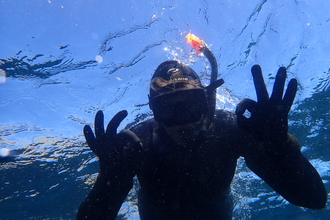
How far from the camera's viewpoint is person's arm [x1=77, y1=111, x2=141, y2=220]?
2584mm

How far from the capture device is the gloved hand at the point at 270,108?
228 cm

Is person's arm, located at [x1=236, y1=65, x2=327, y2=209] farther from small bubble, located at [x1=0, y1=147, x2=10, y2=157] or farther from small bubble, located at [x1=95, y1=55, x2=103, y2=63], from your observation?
small bubble, located at [x1=0, y1=147, x2=10, y2=157]

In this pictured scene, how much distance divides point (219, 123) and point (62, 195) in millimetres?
16971

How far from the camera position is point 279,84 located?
2.29 meters

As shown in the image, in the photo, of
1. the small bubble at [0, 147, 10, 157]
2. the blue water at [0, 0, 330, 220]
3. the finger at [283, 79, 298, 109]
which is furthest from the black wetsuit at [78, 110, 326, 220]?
the small bubble at [0, 147, 10, 157]

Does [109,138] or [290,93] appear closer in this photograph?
[290,93]

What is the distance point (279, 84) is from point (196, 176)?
6.06ft

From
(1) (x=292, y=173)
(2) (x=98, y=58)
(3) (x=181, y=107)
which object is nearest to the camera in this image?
(1) (x=292, y=173)

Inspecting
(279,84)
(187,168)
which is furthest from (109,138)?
(279,84)

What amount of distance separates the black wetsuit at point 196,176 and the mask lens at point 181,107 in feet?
1.22

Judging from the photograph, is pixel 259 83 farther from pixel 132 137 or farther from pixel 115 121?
pixel 115 121

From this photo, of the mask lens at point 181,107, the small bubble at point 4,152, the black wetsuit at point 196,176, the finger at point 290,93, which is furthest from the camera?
the small bubble at point 4,152

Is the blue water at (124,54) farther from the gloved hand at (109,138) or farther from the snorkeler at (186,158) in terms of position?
the gloved hand at (109,138)

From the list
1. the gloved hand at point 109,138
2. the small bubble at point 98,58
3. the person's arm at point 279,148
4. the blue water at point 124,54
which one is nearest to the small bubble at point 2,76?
the blue water at point 124,54
